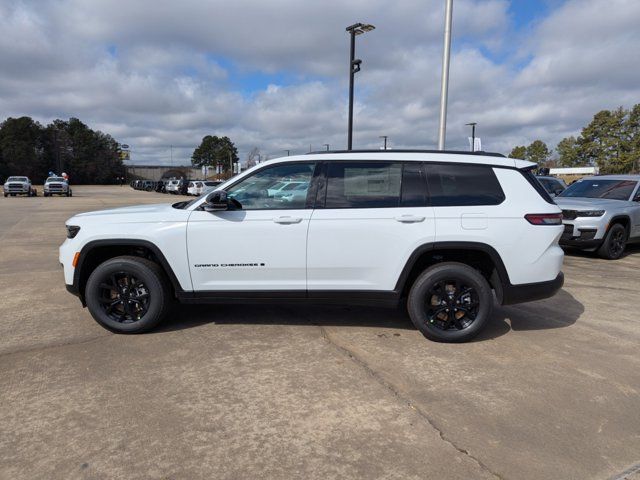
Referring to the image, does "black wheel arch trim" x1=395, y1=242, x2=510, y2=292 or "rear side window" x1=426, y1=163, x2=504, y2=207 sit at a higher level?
"rear side window" x1=426, y1=163, x2=504, y2=207

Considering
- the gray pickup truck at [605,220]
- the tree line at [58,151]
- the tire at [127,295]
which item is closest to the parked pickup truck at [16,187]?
the tire at [127,295]

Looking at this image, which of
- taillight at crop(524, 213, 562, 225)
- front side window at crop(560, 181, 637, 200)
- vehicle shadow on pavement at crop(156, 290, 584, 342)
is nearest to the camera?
taillight at crop(524, 213, 562, 225)

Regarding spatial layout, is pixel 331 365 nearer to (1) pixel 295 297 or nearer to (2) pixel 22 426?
(1) pixel 295 297

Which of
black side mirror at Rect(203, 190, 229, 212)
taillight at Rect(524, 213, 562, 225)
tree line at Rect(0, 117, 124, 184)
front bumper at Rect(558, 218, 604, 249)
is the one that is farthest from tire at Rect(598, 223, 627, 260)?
tree line at Rect(0, 117, 124, 184)

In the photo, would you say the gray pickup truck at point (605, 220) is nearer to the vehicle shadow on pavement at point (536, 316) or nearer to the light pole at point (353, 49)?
the vehicle shadow on pavement at point (536, 316)

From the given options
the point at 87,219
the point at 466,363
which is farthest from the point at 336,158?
the point at 87,219

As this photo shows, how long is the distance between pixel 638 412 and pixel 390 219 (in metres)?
2.37

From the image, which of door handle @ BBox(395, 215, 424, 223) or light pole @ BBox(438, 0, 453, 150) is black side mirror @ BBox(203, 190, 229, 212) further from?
light pole @ BBox(438, 0, 453, 150)

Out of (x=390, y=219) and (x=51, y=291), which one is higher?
(x=390, y=219)

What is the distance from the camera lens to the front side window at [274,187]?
15.0 feet

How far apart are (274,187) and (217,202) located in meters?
0.59

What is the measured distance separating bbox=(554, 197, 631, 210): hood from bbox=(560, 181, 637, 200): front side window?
1.13ft

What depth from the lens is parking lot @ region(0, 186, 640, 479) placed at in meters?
2.71

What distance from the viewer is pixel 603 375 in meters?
3.88
